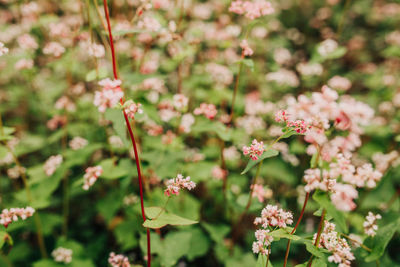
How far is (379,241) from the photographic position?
1.92m

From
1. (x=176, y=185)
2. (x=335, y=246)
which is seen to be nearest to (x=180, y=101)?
(x=176, y=185)

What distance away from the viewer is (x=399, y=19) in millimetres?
6566

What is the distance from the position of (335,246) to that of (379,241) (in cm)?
52

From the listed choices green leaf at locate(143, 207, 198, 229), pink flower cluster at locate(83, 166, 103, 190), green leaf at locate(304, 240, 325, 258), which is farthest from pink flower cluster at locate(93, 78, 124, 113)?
green leaf at locate(304, 240, 325, 258)

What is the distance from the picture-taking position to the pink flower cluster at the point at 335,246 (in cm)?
160

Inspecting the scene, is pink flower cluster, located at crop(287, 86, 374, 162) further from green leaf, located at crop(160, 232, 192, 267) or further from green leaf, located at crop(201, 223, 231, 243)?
green leaf, located at crop(201, 223, 231, 243)

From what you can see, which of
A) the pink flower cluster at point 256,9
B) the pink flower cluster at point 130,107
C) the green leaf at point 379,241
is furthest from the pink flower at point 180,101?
the green leaf at point 379,241

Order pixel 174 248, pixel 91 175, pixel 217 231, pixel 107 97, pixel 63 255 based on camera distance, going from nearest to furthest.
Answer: pixel 107 97, pixel 91 175, pixel 174 248, pixel 63 255, pixel 217 231

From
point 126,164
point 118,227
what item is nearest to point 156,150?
point 126,164

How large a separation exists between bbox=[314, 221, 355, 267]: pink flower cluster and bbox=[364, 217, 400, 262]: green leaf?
0.32 m

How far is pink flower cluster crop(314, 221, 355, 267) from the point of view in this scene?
1596 mm

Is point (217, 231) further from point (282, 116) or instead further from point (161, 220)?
point (282, 116)

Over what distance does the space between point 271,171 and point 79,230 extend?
269 centimetres

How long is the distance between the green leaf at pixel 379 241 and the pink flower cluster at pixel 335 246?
12.7 inches
